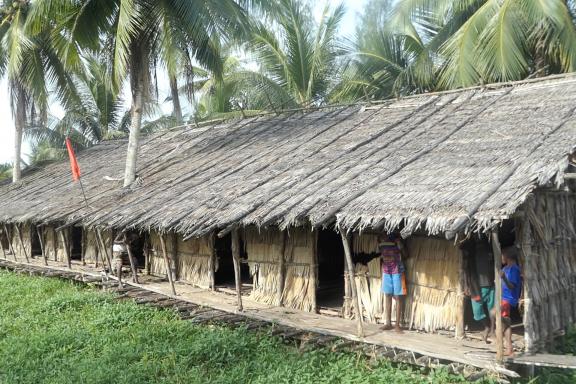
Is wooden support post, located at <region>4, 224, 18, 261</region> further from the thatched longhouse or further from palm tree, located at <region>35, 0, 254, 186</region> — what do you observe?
palm tree, located at <region>35, 0, 254, 186</region>

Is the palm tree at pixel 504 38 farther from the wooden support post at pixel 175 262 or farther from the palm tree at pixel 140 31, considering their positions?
the wooden support post at pixel 175 262

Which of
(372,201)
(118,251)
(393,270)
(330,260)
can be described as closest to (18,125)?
(118,251)

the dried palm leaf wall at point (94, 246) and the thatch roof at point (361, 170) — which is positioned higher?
the thatch roof at point (361, 170)

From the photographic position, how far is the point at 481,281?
259 inches

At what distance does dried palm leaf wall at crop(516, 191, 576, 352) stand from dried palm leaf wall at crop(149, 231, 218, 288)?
5.45m

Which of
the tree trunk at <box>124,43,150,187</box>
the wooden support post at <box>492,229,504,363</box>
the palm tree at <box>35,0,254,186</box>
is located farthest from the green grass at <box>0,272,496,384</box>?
the tree trunk at <box>124,43,150,187</box>

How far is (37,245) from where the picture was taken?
15398mm

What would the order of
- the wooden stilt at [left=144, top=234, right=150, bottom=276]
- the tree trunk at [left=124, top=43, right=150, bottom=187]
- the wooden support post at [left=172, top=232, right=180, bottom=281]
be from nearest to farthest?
the wooden support post at [left=172, top=232, right=180, bottom=281]
the wooden stilt at [left=144, top=234, right=150, bottom=276]
the tree trunk at [left=124, top=43, right=150, bottom=187]

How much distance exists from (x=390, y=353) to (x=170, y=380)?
2.51 metres

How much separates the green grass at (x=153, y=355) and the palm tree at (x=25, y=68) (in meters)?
8.25

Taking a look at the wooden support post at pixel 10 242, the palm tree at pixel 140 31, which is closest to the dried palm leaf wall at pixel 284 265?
the palm tree at pixel 140 31

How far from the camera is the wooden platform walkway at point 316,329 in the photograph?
6.03 m

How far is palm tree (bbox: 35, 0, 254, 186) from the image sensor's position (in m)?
11.5

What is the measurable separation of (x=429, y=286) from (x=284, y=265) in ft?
8.09
